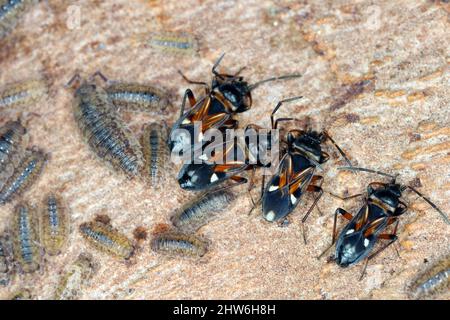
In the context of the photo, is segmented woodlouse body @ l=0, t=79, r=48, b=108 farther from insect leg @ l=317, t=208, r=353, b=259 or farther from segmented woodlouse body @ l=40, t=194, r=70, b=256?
insect leg @ l=317, t=208, r=353, b=259

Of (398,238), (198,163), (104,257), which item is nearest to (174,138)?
(198,163)

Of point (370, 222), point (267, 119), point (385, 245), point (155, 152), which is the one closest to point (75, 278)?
point (155, 152)

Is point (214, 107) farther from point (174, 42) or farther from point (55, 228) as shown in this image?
point (55, 228)

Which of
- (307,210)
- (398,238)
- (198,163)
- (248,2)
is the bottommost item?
(398,238)

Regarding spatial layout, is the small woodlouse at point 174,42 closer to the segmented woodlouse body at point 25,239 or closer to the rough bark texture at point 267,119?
the rough bark texture at point 267,119

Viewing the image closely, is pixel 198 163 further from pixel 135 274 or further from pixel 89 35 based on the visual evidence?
pixel 89 35

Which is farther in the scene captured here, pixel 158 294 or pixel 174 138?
pixel 174 138

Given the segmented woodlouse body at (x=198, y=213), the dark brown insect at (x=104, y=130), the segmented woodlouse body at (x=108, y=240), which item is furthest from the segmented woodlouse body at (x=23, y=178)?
the segmented woodlouse body at (x=198, y=213)
